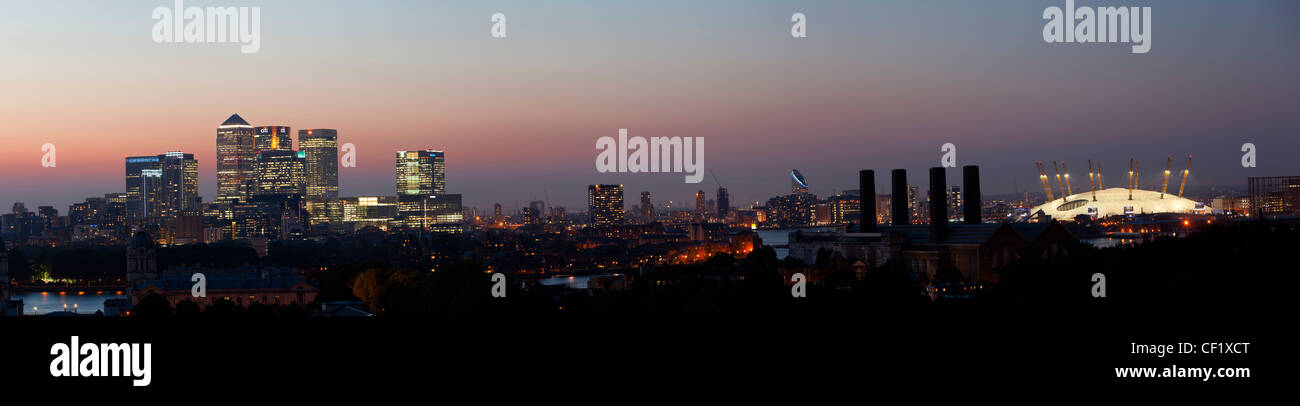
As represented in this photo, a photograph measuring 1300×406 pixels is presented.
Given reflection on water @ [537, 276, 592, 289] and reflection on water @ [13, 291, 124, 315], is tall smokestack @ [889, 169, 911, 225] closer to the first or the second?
reflection on water @ [537, 276, 592, 289]

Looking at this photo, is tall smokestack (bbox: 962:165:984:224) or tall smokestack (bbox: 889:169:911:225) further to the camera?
tall smokestack (bbox: 889:169:911:225)

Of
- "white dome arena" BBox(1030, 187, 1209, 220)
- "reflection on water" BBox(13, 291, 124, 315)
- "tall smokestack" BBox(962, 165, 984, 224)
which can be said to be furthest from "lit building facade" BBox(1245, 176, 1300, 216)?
"reflection on water" BBox(13, 291, 124, 315)

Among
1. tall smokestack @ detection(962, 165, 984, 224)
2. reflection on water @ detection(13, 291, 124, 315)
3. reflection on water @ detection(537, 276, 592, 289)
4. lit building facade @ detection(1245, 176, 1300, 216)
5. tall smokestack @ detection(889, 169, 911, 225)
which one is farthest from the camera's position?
lit building facade @ detection(1245, 176, 1300, 216)

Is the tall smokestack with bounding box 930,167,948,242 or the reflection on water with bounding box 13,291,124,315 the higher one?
the tall smokestack with bounding box 930,167,948,242
